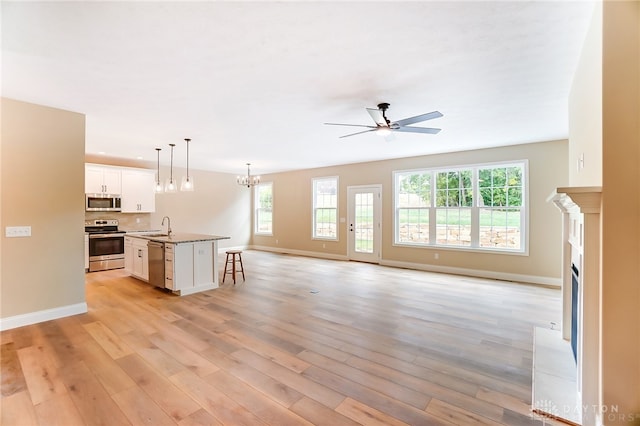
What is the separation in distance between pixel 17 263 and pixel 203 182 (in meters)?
5.97

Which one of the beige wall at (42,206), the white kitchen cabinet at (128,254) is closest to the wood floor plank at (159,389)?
the beige wall at (42,206)

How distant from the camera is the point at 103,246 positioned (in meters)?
6.46

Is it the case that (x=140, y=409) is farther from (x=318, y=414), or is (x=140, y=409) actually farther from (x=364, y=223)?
(x=364, y=223)

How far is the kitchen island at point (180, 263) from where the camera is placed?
4762 millimetres

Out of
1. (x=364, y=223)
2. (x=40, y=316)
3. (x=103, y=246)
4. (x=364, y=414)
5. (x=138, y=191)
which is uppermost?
(x=138, y=191)

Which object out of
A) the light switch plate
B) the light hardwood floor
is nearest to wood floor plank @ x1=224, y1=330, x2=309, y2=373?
the light hardwood floor

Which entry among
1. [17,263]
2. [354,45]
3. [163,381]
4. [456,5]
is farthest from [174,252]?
[456,5]

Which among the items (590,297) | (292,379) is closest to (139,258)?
(292,379)

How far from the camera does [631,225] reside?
1.71 m

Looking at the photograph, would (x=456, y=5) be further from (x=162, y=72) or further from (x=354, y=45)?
(x=162, y=72)

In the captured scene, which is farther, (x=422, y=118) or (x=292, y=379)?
(x=422, y=118)

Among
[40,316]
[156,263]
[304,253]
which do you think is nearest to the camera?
[40,316]

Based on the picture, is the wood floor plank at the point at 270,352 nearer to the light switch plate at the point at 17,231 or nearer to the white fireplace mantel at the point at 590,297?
the white fireplace mantel at the point at 590,297

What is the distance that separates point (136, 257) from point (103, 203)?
1.93 m
